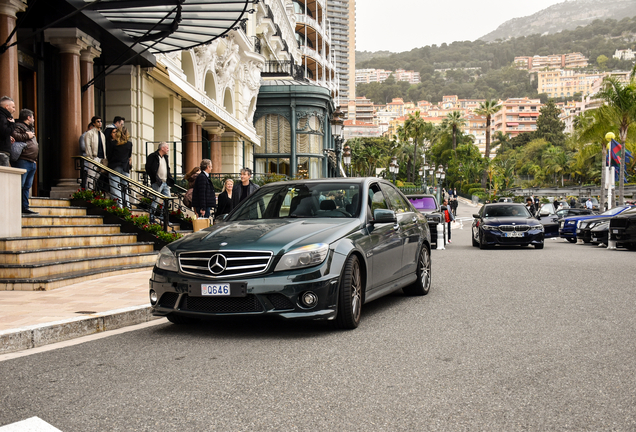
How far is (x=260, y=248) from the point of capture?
19.5ft

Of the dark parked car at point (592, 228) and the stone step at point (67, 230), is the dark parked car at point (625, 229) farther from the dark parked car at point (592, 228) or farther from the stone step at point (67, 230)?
the stone step at point (67, 230)

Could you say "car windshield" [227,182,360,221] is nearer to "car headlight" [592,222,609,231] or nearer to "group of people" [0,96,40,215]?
"group of people" [0,96,40,215]

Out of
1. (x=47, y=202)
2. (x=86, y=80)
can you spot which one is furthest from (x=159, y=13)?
(x=47, y=202)

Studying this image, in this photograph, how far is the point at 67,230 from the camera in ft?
36.1

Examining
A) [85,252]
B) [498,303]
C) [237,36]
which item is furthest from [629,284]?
[237,36]

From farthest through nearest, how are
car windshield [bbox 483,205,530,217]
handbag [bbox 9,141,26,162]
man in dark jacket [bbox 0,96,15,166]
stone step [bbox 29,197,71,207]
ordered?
car windshield [bbox 483,205,530,217]
stone step [bbox 29,197,71,207]
handbag [bbox 9,141,26,162]
man in dark jacket [bbox 0,96,15,166]

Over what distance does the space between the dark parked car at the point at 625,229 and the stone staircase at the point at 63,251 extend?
13034 millimetres

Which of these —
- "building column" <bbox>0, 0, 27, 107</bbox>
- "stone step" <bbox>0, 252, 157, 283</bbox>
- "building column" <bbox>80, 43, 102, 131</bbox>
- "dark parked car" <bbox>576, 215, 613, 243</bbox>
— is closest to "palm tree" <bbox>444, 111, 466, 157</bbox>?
"dark parked car" <bbox>576, 215, 613, 243</bbox>

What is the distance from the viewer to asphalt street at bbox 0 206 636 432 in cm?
371

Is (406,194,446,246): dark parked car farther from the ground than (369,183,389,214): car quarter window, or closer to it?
closer to it

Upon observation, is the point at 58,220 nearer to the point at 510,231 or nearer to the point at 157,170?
the point at 157,170

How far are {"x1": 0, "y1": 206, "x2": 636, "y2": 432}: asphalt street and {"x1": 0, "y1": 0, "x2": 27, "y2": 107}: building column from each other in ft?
23.6

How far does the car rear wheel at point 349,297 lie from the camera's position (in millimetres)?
6141

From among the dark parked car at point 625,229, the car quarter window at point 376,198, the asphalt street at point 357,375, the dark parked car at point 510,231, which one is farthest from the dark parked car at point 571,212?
the car quarter window at point 376,198
